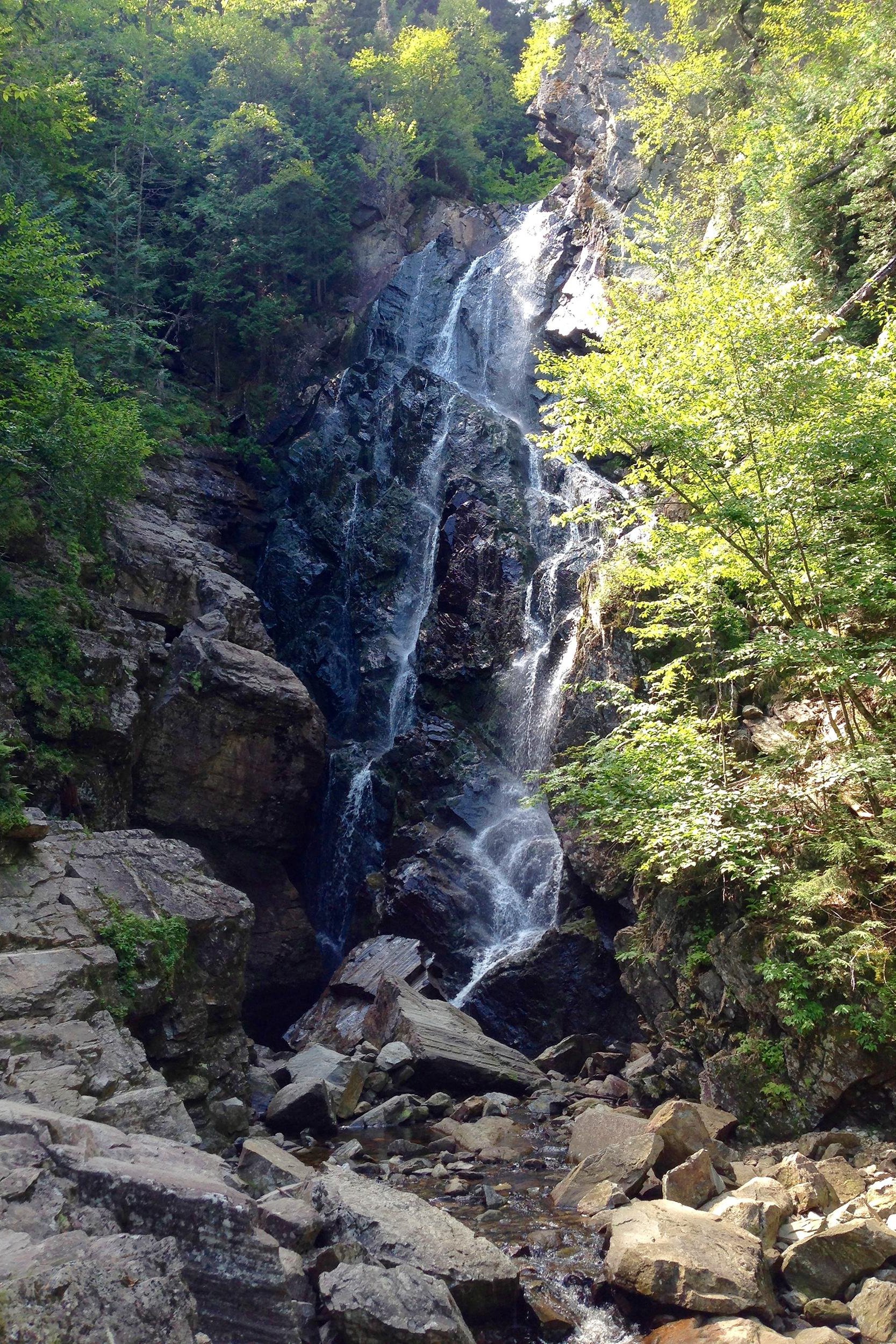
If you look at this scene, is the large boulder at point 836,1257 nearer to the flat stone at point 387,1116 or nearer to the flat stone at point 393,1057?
the flat stone at point 387,1116

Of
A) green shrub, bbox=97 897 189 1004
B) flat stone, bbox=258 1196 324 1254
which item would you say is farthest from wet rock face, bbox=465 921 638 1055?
flat stone, bbox=258 1196 324 1254

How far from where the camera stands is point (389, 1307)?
202 inches

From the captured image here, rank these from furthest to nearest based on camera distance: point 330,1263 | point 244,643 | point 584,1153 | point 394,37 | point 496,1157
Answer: point 394,37, point 244,643, point 496,1157, point 584,1153, point 330,1263

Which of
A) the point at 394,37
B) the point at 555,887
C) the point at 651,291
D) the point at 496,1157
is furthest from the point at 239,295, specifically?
the point at 496,1157

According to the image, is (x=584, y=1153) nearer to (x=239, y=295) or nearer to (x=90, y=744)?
(x=90, y=744)

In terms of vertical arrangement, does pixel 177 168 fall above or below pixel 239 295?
above

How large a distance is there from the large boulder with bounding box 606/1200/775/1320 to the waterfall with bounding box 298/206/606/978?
5012 millimetres

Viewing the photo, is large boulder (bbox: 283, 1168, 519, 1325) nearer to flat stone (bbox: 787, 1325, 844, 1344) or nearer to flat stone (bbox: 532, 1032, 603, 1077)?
flat stone (bbox: 787, 1325, 844, 1344)

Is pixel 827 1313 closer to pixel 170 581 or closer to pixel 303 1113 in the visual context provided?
pixel 303 1113

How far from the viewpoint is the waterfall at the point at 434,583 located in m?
17.3

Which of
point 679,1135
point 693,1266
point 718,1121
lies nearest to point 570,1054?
point 718,1121

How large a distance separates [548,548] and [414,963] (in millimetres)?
10845

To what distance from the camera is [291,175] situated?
30438 mm

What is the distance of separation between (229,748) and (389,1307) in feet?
46.8
